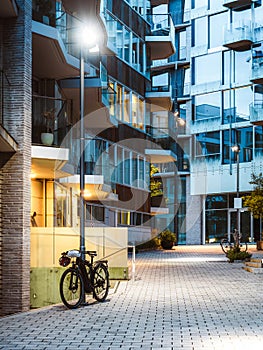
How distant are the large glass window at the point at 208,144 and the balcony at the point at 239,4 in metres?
8.95

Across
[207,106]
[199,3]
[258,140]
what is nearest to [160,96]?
[258,140]

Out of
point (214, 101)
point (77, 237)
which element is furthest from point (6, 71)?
point (214, 101)

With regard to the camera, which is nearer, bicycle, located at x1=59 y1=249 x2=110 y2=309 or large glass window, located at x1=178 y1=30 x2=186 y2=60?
bicycle, located at x1=59 y1=249 x2=110 y2=309

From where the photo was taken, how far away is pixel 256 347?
35.4ft

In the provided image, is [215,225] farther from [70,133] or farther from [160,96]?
[70,133]

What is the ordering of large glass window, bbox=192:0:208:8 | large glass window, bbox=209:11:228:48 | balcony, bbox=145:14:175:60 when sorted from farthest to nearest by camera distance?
large glass window, bbox=192:0:208:8 → large glass window, bbox=209:11:228:48 → balcony, bbox=145:14:175:60

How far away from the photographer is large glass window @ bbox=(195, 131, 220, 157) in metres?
56.7

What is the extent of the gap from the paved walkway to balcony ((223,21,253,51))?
34056mm

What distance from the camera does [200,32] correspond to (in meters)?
58.7

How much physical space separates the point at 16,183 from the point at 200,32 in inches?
1701

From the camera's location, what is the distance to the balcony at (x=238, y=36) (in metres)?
53.0

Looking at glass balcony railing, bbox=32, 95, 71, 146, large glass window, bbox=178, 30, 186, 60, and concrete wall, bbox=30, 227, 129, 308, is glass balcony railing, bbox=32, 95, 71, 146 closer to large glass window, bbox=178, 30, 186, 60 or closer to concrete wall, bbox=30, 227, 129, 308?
concrete wall, bbox=30, 227, 129, 308

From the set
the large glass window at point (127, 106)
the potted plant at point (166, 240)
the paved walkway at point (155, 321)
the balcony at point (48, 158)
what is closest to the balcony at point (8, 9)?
the balcony at point (48, 158)

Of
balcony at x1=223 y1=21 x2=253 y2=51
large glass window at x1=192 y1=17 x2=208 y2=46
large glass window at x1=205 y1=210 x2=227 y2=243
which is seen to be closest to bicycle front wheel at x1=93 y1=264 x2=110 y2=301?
balcony at x1=223 y1=21 x2=253 y2=51
